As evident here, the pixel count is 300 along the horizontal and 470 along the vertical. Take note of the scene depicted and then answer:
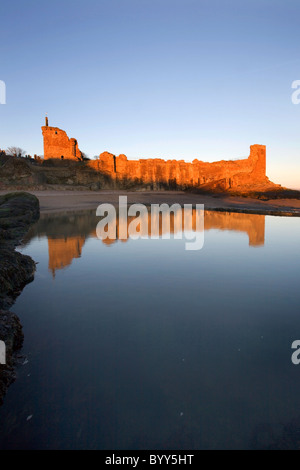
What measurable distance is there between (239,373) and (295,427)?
2.26ft

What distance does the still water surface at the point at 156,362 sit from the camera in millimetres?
2264

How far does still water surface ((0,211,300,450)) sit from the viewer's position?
2264mm

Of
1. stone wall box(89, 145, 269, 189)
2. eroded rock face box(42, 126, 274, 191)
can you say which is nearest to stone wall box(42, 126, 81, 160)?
eroded rock face box(42, 126, 274, 191)

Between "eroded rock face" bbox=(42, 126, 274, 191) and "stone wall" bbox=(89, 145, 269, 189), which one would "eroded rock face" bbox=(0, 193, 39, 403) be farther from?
"stone wall" bbox=(89, 145, 269, 189)

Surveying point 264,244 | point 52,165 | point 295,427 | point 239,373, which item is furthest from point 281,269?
point 52,165

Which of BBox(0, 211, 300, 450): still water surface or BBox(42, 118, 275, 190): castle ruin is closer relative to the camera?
BBox(0, 211, 300, 450): still water surface

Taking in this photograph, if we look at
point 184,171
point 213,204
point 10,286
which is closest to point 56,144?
point 184,171

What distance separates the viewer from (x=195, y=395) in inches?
104

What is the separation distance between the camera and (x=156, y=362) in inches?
122

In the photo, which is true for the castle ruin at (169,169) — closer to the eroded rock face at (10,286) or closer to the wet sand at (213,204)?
the wet sand at (213,204)

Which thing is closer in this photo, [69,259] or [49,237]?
[69,259]

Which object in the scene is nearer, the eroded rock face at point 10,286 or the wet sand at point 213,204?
the eroded rock face at point 10,286

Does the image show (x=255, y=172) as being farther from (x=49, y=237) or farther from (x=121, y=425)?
(x=121, y=425)

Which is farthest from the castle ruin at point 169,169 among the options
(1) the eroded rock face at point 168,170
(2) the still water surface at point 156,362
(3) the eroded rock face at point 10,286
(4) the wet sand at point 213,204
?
(2) the still water surface at point 156,362
